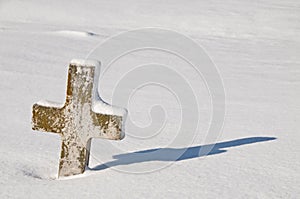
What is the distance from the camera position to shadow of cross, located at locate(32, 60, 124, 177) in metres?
2.33

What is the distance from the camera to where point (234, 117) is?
3.95 metres

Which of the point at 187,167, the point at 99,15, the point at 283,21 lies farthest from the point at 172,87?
the point at 283,21

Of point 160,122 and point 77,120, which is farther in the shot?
point 160,122

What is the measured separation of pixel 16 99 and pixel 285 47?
6.30 meters

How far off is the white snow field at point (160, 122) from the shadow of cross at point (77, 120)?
0.36 ft

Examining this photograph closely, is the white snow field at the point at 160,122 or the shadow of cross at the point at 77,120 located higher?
the shadow of cross at the point at 77,120

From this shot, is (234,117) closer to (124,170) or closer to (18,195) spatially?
(124,170)

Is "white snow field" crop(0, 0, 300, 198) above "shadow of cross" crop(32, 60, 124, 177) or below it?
below

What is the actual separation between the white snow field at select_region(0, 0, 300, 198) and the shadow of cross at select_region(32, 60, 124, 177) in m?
0.11

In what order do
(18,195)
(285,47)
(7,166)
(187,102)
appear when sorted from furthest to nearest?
(285,47)
(187,102)
(7,166)
(18,195)

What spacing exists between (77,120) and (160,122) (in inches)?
52.6

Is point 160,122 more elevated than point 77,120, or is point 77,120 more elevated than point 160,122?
point 77,120

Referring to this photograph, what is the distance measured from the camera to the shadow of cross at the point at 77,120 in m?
2.33

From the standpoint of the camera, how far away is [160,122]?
366 cm
